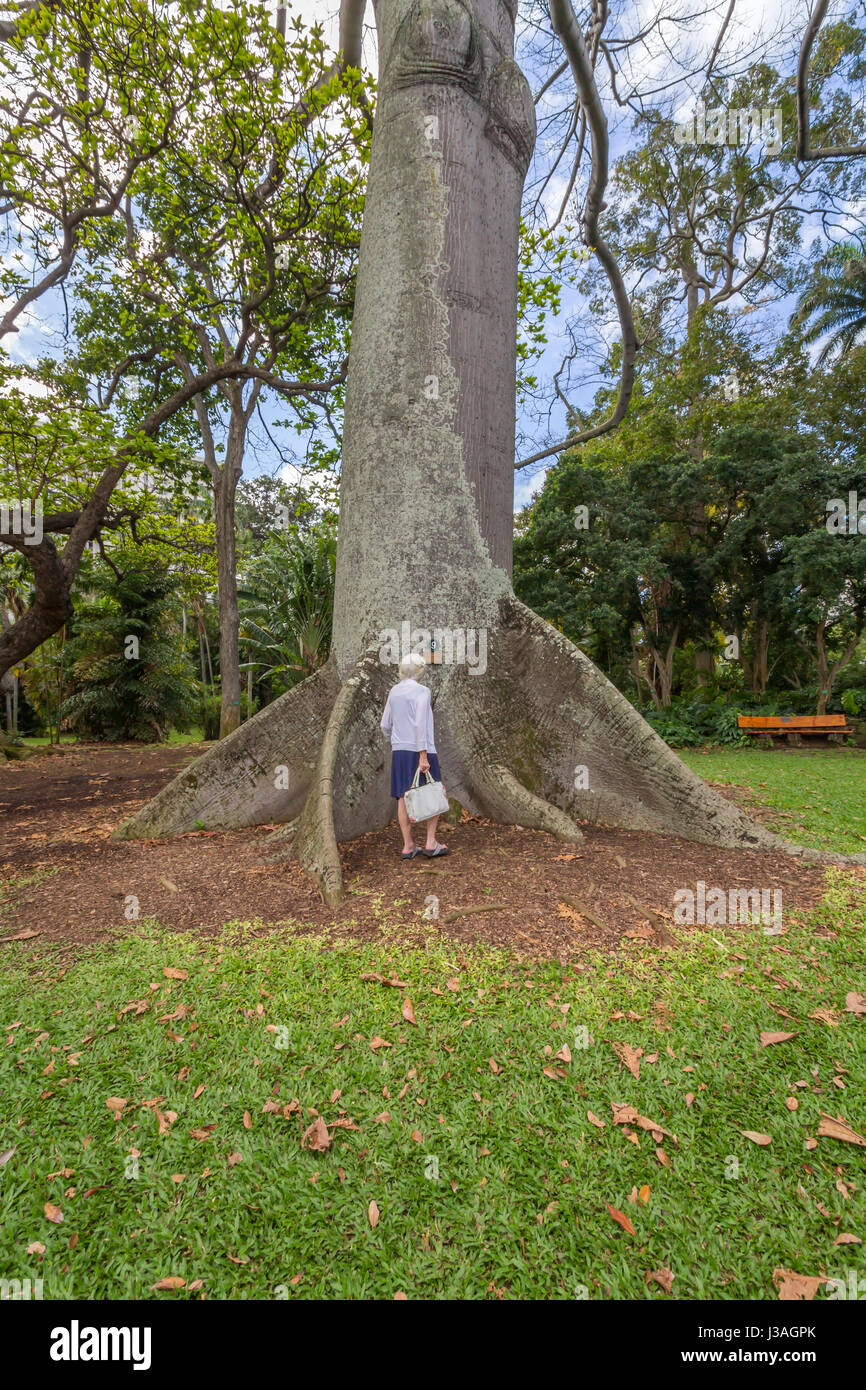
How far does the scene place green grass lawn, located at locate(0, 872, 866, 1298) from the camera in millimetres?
1591

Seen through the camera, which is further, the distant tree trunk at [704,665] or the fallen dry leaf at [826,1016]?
the distant tree trunk at [704,665]

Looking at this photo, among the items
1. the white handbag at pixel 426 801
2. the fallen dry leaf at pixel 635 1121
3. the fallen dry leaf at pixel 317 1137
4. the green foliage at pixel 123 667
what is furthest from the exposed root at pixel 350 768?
the green foliage at pixel 123 667

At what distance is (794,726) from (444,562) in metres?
13.2

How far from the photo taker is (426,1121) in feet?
6.54

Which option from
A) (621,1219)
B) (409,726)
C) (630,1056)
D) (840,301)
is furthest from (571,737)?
(840,301)

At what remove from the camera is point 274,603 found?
18.3 meters

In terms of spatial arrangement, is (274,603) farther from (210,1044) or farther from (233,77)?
(210,1044)

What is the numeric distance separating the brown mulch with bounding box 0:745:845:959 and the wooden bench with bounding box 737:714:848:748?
461 inches

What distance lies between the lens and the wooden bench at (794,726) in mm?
13875

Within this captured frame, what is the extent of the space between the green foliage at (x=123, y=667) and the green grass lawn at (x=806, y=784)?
586 inches

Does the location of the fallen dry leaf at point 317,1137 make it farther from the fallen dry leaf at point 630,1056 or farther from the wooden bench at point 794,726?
the wooden bench at point 794,726

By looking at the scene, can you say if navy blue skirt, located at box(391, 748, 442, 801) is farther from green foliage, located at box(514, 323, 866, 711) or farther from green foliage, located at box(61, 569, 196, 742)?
green foliage, located at box(61, 569, 196, 742)

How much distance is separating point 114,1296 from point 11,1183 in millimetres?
568
